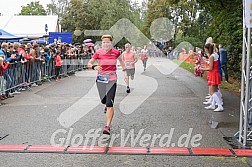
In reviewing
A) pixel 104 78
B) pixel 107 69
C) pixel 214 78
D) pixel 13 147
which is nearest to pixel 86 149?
pixel 13 147

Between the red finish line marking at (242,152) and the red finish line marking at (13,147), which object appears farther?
the red finish line marking at (13,147)

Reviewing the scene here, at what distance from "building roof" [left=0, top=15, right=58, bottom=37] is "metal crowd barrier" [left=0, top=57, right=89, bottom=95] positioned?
25.3 metres

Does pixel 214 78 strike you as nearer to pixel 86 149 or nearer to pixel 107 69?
pixel 107 69

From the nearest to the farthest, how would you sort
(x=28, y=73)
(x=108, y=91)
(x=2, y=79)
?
(x=108, y=91) → (x=2, y=79) → (x=28, y=73)

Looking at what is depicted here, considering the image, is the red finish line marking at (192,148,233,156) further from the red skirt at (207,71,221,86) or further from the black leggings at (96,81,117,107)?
the red skirt at (207,71,221,86)

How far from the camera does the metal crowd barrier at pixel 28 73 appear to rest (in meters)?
12.6

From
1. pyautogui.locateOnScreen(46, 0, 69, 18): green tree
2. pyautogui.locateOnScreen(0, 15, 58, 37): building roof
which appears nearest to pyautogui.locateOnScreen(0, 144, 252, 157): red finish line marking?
pyautogui.locateOnScreen(0, 15, 58, 37): building roof

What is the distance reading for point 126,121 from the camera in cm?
861

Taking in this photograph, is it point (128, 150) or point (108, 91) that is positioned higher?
point (108, 91)

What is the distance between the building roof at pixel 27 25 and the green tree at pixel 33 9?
52823 mm

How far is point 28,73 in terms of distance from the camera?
15.0m

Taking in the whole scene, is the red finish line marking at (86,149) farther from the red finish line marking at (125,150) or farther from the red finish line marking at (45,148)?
the red finish line marking at (45,148)

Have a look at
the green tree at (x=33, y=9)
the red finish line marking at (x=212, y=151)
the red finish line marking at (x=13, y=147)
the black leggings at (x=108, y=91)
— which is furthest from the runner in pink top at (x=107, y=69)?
the green tree at (x=33, y=9)

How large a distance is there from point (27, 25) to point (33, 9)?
208 feet
